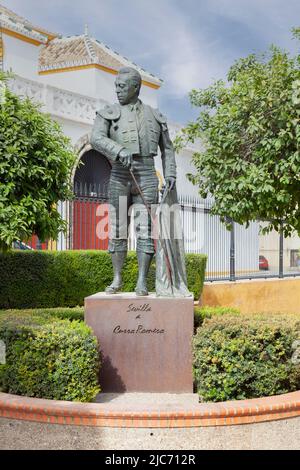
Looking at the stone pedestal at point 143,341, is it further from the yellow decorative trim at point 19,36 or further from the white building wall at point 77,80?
the white building wall at point 77,80

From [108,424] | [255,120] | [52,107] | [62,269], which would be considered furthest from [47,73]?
[108,424]

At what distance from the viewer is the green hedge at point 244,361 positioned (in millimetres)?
5316

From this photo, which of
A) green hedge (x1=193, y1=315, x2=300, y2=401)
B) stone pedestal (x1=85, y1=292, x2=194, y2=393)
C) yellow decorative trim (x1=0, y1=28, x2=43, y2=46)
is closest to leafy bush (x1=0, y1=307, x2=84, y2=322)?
stone pedestal (x1=85, y1=292, x2=194, y2=393)

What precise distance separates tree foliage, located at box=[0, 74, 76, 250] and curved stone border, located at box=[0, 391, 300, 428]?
1.79 m

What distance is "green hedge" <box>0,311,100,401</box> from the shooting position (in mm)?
5238

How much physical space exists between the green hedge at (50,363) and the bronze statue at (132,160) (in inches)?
49.9

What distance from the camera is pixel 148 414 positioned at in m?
4.51

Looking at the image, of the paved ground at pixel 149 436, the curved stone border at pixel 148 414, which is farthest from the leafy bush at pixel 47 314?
the paved ground at pixel 149 436

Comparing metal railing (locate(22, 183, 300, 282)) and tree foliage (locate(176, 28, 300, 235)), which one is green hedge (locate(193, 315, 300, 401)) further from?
metal railing (locate(22, 183, 300, 282))

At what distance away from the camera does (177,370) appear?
6148 mm

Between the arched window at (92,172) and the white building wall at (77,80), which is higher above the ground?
the white building wall at (77,80)

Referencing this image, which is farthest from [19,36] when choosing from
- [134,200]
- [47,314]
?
[47,314]

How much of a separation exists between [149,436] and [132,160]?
2.96m

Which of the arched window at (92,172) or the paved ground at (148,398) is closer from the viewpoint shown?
the paved ground at (148,398)
